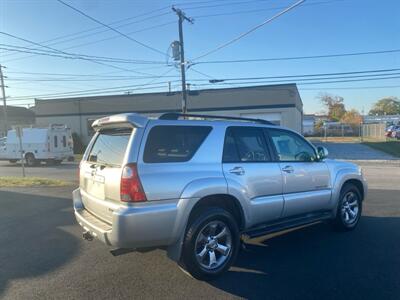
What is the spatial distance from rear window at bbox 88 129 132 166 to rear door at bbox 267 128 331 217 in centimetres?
217

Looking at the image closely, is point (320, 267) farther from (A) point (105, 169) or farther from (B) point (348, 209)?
(A) point (105, 169)

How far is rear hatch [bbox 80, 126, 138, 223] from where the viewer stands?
4.12 m

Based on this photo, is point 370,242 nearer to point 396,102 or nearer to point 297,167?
point 297,167

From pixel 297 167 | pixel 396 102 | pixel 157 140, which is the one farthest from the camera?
pixel 396 102

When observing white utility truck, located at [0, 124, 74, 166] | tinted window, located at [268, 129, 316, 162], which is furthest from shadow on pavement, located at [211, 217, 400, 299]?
white utility truck, located at [0, 124, 74, 166]

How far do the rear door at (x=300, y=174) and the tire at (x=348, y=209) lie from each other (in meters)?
0.45

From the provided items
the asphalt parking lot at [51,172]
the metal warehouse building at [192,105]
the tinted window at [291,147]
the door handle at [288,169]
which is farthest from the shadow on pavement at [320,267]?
the metal warehouse building at [192,105]

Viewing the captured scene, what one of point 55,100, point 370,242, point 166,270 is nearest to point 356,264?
point 370,242

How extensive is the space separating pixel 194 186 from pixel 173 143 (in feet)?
1.82

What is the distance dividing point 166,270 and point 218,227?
0.87 m

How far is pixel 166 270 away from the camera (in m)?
4.69

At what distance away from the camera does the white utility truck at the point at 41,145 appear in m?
23.9

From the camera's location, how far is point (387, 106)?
13025cm

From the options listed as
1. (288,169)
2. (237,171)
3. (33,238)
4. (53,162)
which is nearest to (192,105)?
(53,162)
